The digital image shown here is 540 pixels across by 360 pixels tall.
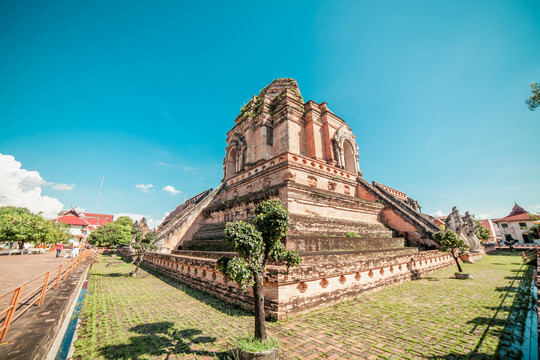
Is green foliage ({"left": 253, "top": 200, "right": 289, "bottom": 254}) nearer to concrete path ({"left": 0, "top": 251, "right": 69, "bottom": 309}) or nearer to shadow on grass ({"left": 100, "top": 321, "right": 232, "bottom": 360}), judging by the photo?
shadow on grass ({"left": 100, "top": 321, "right": 232, "bottom": 360})

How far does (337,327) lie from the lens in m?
4.49

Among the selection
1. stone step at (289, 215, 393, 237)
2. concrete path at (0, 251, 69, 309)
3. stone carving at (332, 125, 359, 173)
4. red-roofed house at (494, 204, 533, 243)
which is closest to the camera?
concrete path at (0, 251, 69, 309)

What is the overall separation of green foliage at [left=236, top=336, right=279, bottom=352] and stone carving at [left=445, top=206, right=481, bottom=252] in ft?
54.0

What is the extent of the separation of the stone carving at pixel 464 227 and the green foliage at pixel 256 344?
16.4m

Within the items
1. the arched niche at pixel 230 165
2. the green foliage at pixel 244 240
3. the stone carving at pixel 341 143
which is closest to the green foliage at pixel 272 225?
the green foliage at pixel 244 240

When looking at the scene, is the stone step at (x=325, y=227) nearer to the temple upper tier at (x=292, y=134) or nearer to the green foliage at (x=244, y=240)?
the green foliage at (x=244, y=240)

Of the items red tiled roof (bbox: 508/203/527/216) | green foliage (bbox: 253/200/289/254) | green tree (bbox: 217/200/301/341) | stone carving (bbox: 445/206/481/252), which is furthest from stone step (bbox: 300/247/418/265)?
red tiled roof (bbox: 508/203/527/216)

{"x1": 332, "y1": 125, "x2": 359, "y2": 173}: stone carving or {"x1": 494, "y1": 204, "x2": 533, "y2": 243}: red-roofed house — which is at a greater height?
{"x1": 332, "y1": 125, "x2": 359, "y2": 173}: stone carving

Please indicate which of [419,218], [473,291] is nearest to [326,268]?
[473,291]

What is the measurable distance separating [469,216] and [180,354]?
22.4m

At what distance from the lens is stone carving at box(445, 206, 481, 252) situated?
14794 mm

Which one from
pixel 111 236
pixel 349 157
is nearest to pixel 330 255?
pixel 349 157

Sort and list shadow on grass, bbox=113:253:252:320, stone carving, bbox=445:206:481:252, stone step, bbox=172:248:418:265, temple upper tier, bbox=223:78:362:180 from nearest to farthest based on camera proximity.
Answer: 1. shadow on grass, bbox=113:253:252:320
2. stone step, bbox=172:248:418:265
3. stone carving, bbox=445:206:481:252
4. temple upper tier, bbox=223:78:362:180

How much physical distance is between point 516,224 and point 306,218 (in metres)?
58.8
